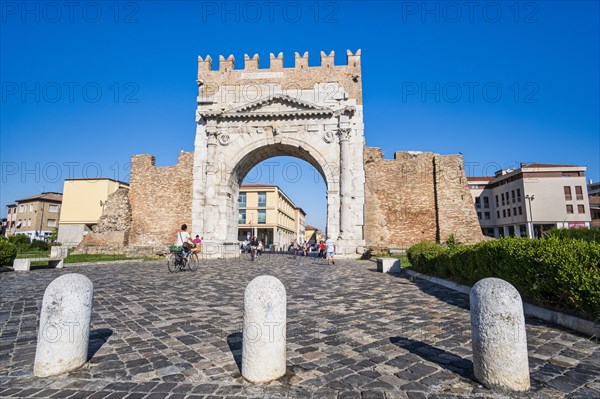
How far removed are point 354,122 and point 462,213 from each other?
9.17m

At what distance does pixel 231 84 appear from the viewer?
72.3ft

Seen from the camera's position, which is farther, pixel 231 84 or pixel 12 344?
pixel 231 84

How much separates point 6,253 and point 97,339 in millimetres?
11060

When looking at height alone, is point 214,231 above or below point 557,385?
above

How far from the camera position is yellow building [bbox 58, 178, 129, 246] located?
48656 millimetres

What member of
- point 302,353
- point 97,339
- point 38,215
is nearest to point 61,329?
point 97,339

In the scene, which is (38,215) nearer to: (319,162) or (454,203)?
(319,162)

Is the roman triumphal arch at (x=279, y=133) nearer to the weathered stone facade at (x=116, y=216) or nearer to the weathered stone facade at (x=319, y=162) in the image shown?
A: the weathered stone facade at (x=319, y=162)

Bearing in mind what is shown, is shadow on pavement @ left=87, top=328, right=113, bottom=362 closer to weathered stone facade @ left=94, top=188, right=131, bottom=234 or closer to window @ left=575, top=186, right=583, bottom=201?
weathered stone facade @ left=94, top=188, right=131, bottom=234

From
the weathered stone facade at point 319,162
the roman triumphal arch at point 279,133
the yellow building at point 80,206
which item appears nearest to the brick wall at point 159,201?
the weathered stone facade at point 319,162

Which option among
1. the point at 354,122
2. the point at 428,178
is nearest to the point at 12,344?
the point at 354,122

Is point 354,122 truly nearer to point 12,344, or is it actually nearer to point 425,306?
point 425,306

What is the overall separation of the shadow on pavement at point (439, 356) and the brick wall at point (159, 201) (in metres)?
21.2

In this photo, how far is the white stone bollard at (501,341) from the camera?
109 inches
